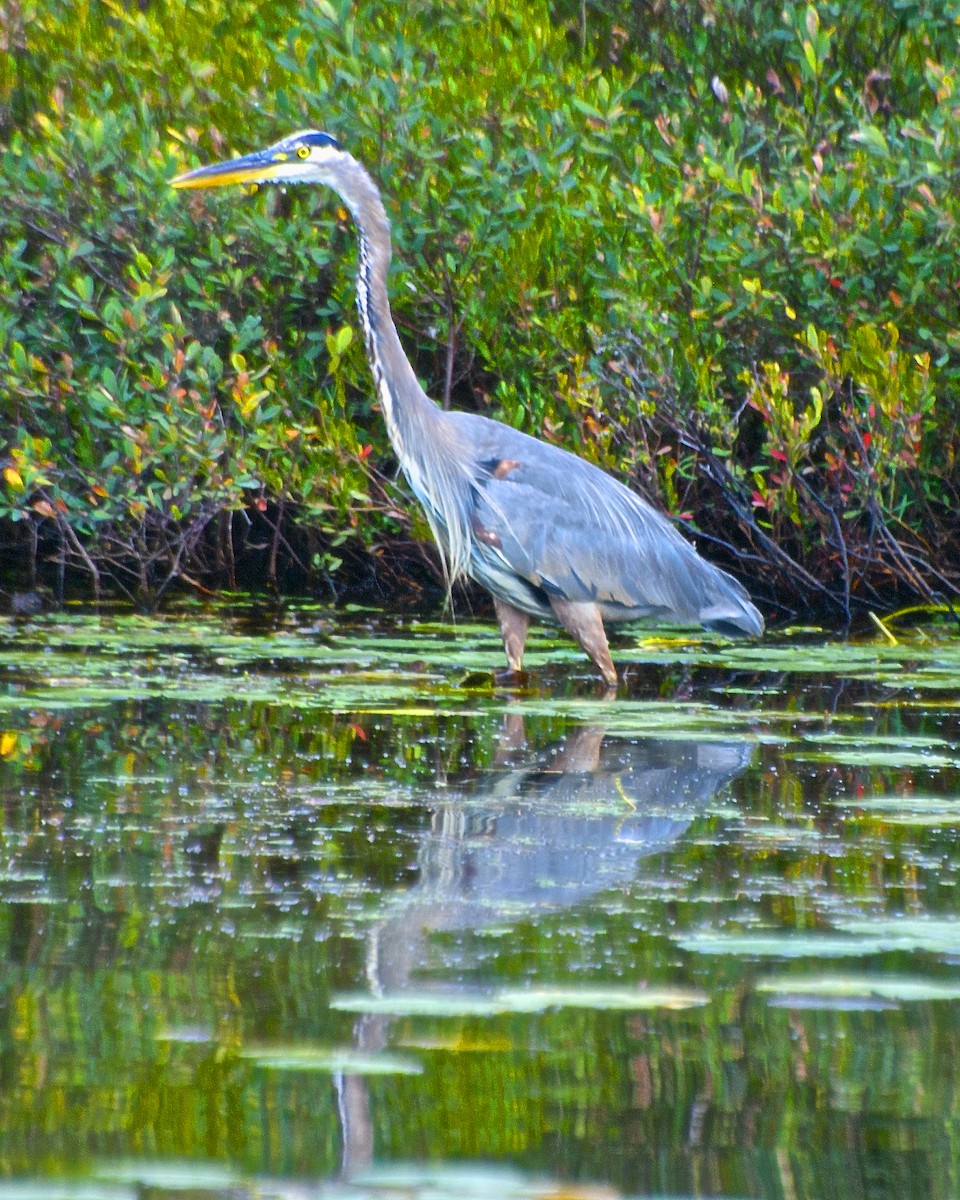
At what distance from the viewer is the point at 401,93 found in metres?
8.67

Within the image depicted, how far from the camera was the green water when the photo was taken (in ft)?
7.21

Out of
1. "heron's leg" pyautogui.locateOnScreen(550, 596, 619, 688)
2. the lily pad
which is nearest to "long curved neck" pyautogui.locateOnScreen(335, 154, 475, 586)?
"heron's leg" pyautogui.locateOnScreen(550, 596, 619, 688)

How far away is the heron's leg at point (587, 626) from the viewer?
668cm

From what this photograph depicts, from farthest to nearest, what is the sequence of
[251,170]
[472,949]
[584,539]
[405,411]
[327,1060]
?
[251,170] < [405,411] < [584,539] < [472,949] < [327,1060]

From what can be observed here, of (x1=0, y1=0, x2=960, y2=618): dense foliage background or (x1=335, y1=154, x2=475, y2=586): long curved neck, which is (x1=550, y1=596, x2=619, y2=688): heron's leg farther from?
(x1=0, y1=0, x2=960, y2=618): dense foliage background

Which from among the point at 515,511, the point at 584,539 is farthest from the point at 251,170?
the point at 584,539

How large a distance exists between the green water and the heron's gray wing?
103cm

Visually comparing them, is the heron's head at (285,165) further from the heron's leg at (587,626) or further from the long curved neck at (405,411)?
the heron's leg at (587,626)

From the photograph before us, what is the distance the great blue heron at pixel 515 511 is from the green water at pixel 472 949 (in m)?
1.03

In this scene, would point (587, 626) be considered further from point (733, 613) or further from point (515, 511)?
point (733, 613)

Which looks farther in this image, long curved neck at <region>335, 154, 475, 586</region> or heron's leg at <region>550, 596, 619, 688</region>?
long curved neck at <region>335, 154, 475, 586</region>

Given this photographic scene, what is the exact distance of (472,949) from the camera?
3010 mm

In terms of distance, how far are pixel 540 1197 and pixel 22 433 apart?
723 cm

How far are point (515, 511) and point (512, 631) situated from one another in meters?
0.44
